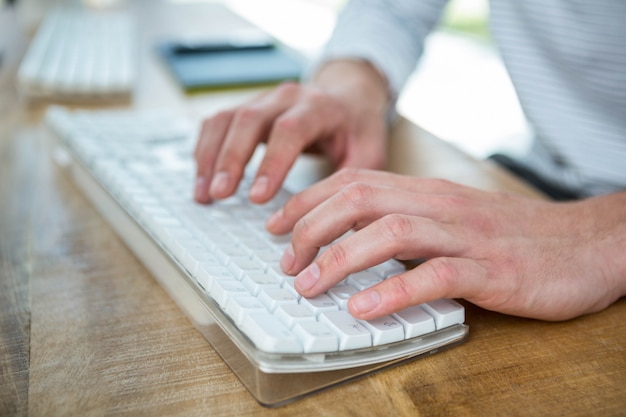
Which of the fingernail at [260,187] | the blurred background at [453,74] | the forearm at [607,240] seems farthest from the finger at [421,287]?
the blurred background at [453,74]

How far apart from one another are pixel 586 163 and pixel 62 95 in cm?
77

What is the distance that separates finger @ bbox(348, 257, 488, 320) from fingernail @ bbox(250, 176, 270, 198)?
205 millimetres

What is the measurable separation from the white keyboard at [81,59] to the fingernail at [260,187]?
0.52 meters

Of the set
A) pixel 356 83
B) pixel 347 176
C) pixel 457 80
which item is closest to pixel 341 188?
pixel 347 176

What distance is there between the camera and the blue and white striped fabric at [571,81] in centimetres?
74

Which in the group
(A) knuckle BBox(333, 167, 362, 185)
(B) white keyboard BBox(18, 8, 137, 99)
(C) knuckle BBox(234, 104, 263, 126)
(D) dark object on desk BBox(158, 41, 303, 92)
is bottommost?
(B) white keyboard BBox(18, 8, 137, 99)

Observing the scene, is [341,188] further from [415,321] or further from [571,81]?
[571,81]

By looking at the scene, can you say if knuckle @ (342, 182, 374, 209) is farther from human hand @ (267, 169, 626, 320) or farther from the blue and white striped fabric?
the blue and white striped fabric

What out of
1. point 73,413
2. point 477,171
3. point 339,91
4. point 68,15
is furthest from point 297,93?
point 68,15

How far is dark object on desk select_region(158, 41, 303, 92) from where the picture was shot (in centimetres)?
112

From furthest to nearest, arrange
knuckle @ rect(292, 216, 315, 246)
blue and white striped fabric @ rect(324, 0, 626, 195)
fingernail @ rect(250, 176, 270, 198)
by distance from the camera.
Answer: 1. blue and white striped fabric @ rect(324, 0, 626, 195)
2. fingernail @ rect(250, 176, 270, 198)
3. knuckle @ rect(292, 216, 315, 246)

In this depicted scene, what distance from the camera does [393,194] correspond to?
1.71 ft

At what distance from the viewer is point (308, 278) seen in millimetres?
456

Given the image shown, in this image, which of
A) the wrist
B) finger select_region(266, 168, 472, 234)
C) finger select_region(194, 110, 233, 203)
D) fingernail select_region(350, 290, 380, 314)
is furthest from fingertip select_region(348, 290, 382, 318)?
the wrist
